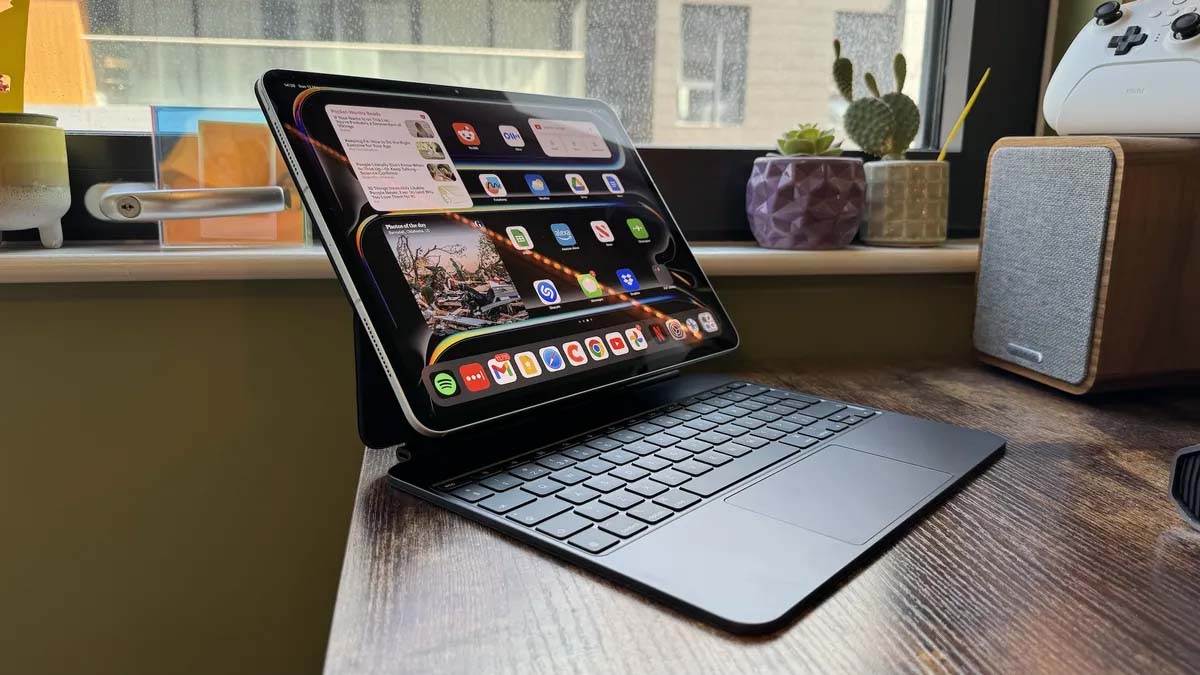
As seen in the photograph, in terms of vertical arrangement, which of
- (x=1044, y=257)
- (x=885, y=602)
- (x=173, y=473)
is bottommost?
(x=173, y=473)

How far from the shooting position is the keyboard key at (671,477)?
1.52 ft

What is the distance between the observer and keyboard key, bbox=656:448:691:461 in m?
0.51

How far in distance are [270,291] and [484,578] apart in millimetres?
488

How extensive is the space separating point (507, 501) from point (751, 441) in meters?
0.18

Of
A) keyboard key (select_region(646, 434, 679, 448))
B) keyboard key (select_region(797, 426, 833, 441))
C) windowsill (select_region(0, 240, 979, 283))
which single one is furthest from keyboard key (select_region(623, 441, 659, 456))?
windowsill (select_region(0, 240, 979, 283))

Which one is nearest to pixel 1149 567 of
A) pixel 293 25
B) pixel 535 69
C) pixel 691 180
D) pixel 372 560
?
pixel 372 560

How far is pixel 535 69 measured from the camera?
984 mm

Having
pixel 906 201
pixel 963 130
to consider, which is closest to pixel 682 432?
pixel 906 201

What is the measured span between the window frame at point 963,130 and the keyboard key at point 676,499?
0.59 m

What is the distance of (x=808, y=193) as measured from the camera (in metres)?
0.87

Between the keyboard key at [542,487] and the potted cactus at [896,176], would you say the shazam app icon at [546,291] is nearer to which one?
the keyboard key at [542,487]

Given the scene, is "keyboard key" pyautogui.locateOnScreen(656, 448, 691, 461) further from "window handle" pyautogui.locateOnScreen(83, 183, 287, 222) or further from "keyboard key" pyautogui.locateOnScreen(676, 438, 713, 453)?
"window handle" pyautogui.locateOnScreen(83, 183, 287, 222)

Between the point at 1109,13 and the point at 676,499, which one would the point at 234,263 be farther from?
the point at 1109,13

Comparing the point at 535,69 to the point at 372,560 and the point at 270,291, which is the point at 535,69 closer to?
the point at 270,291
